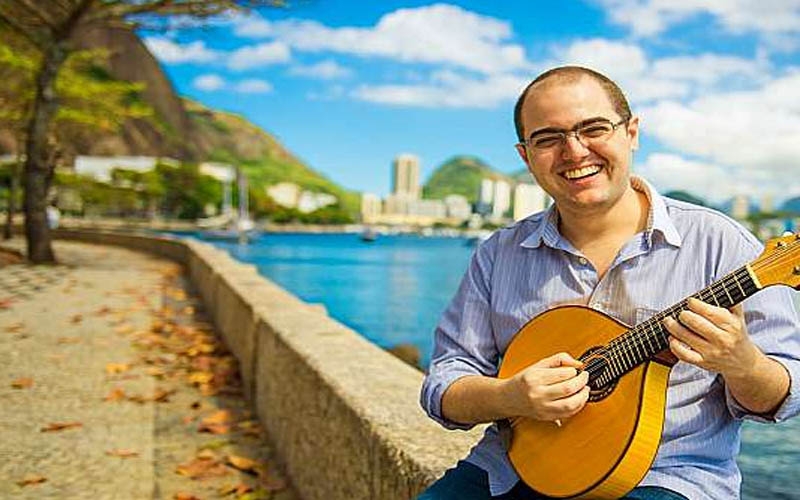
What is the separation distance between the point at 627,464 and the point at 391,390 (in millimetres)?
1886

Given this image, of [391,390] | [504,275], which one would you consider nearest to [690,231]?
[504,275]

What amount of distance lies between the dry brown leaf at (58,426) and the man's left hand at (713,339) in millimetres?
4384

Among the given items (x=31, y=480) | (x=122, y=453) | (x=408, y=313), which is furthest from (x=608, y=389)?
(x=408, y=313)

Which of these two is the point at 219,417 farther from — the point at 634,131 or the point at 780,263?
the point at 780,263

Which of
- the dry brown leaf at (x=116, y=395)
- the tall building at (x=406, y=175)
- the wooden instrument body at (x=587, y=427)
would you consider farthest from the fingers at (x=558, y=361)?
the tall building at (x=406, y=175)

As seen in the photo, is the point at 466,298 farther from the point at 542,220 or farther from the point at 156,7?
the point at 156,7

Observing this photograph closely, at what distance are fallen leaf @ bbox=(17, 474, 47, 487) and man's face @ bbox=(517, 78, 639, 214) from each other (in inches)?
130

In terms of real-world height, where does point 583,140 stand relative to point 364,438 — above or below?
above

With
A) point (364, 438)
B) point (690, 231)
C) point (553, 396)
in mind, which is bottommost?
point (364, 438)

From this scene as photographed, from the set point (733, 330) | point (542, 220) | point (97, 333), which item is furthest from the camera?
point (97, 333)

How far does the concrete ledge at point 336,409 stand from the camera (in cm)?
291

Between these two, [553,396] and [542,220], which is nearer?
[553,396]

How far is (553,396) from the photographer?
193 cm

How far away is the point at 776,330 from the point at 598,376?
402 mm
